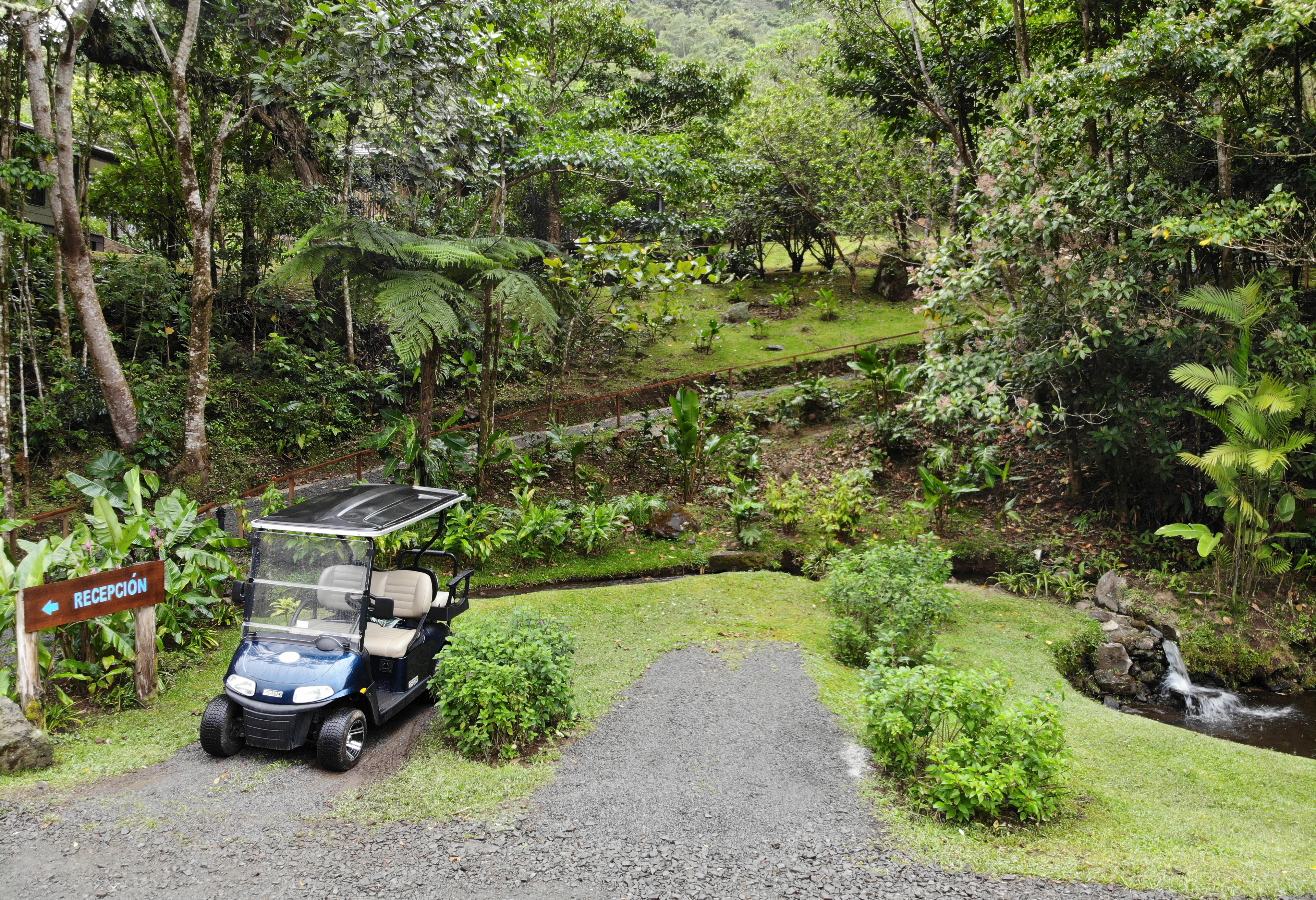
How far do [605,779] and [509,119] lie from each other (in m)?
9.72

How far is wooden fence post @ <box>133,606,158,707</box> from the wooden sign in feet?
0.42

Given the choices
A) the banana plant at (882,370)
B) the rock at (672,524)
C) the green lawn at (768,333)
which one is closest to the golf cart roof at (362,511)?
the rock at (672,524)

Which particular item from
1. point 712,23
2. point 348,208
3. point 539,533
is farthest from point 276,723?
point 712,23

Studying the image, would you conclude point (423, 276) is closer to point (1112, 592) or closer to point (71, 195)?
point (71, 195)

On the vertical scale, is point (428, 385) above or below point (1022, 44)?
below

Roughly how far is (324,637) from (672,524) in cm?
657

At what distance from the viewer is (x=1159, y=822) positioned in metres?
4.55

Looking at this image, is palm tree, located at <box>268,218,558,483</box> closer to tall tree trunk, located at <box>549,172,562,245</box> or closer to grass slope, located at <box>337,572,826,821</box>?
grass slope, located at <box>337,572,826,821</box>

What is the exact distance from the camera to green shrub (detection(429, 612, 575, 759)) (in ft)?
16.3

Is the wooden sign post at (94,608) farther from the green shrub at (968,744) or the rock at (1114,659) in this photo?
the rock at (1114,659)

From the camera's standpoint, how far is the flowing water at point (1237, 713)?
705cm

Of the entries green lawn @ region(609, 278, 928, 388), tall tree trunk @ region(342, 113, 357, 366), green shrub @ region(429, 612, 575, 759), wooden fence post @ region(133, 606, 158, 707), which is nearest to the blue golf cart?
green shrub @ region(429, 612, 575, 759)

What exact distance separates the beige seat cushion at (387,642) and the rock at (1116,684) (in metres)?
7.02

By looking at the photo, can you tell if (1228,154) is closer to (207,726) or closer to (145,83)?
(207,726)
